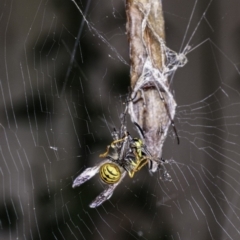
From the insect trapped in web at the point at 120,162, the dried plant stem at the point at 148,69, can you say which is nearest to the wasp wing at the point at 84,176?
the insect trapped in web at the point at 120,162

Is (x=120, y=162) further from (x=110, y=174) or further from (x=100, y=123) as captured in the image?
(x=100, y=123)

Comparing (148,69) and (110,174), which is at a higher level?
(148,69)

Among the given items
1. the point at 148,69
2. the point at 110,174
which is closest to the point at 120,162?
the point at 110,174

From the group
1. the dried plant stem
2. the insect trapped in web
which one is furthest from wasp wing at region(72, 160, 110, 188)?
the dried plant stem

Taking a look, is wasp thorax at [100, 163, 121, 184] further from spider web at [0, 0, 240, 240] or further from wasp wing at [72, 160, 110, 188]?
spider web at [0, 0, 240, 240]

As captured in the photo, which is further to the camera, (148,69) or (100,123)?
(100,123)
